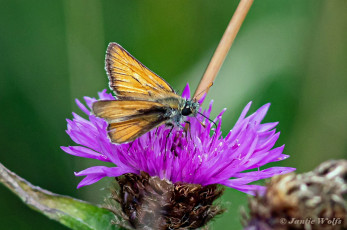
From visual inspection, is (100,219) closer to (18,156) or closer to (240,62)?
(18,156)

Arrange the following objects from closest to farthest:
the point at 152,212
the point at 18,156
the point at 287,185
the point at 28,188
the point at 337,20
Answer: the point at 287,185 → the point at 28,188 → the point at 152,212 → the point at 18,156 → the point at 337,20

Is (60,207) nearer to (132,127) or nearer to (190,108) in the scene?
(132,127)

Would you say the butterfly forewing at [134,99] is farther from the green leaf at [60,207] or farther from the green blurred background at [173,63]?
the green blurred background at [173,63]

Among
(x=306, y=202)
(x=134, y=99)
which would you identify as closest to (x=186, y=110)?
(x=134, y=99)

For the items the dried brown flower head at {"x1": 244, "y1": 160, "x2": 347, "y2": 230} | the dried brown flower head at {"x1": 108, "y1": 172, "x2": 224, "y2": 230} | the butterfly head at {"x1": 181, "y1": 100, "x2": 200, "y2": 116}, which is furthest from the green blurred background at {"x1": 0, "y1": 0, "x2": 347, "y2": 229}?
the dried brown flower head at {"x1": 244, "y1": 160, "x2": 347, "y2": 230}

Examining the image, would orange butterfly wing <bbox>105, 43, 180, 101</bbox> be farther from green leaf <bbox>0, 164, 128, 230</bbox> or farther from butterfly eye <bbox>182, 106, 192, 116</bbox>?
green leaf <bbox>0, 164, 128, 230</bbox>

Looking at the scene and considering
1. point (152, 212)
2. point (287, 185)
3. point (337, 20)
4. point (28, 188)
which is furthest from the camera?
point (337, 20)

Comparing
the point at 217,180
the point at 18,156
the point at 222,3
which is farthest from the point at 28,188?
the point at 222,3
